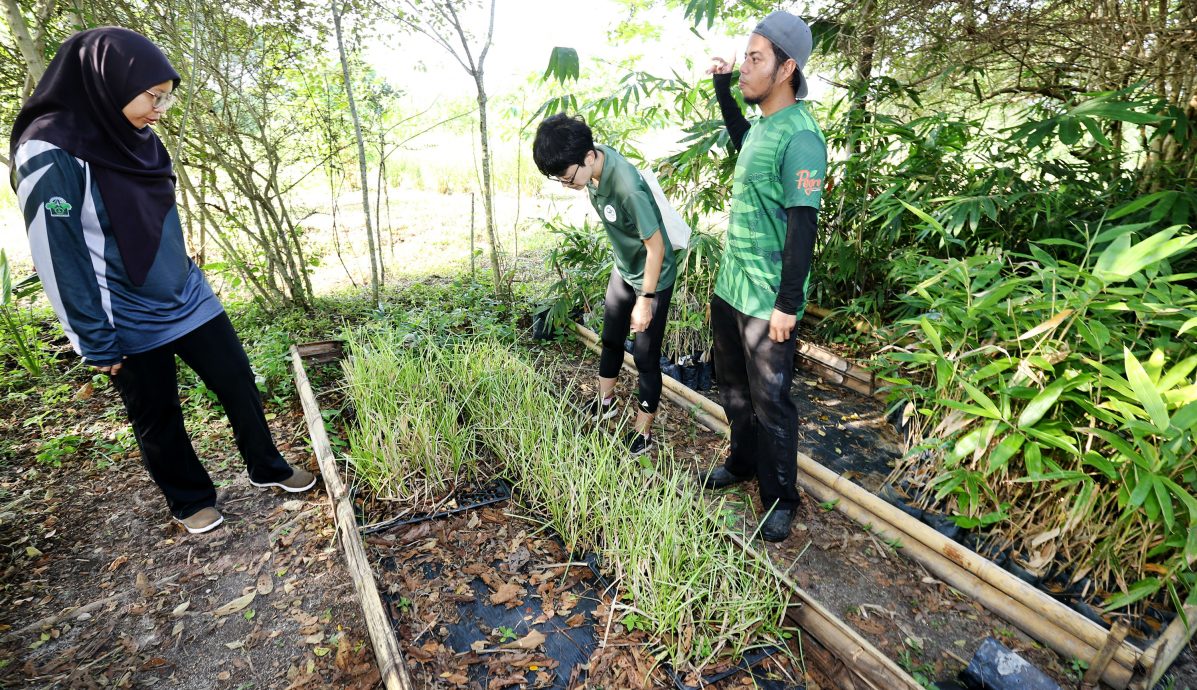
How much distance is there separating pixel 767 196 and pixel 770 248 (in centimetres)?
17

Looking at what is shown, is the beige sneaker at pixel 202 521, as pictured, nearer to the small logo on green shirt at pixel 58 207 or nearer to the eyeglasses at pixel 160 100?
the small logo on green shirt at pixel 58 207

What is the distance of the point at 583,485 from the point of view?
2.06 metres

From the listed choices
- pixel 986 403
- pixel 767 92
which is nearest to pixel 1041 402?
pixel 986 403

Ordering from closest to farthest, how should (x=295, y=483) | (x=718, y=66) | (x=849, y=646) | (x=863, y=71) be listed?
1. (x=849, y=646)
2. (x=718, y=66)
3. (x=295, y=483)
4. (x=863, y=71)

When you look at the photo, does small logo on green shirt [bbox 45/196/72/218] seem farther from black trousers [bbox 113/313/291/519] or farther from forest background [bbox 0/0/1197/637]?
forest background [bbox 0/0/1197/637]

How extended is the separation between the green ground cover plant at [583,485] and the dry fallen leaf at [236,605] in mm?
579

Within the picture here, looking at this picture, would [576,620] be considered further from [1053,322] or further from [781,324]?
[1053,322]

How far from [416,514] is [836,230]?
9.54 ft

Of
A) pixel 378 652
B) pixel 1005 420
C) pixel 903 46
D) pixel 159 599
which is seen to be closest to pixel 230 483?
pixel 159 599

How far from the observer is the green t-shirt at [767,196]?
1.71 meters

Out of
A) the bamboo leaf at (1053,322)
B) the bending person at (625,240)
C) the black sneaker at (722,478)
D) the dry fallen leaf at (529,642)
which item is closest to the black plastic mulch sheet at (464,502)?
the bending person at (625,240)

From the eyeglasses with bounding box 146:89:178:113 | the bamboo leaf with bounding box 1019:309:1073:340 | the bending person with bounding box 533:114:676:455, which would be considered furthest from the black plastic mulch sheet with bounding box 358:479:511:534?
the bamboo leaf with bounding box 1019:309:1073:340

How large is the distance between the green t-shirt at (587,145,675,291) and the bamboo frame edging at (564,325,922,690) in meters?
1.18

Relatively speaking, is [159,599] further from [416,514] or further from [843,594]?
[843,594]
